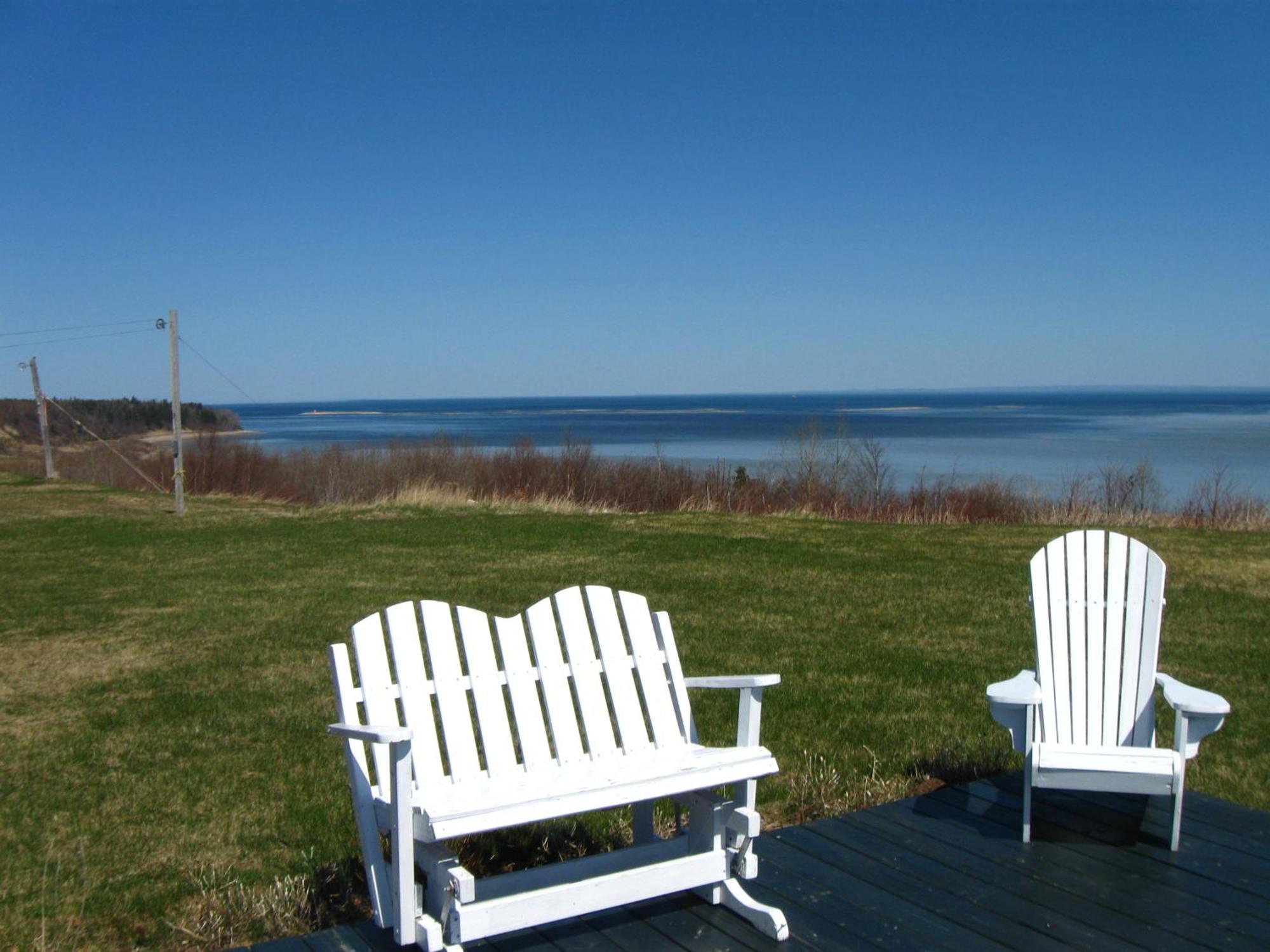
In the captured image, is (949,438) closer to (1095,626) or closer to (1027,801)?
(1095,626)

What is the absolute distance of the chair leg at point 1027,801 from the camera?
3.65 metres

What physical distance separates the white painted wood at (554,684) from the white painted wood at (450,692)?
0.25m

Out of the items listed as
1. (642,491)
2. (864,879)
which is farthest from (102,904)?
(642,491)

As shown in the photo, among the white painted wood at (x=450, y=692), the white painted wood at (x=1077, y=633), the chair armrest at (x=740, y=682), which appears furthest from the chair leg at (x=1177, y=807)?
the white painted wood at (x=450, y=692)

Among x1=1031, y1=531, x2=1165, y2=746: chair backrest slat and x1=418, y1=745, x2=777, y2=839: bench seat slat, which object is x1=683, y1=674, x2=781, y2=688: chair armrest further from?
x1=1031, y1=531, x2=1165, y2=746: chair backrest slat

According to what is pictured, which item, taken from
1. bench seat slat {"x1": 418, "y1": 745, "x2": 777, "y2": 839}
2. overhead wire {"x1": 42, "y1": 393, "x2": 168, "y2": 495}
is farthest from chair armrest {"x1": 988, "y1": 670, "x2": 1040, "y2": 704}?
overhead wire {"x1": 42, "y1": 393, "x2": 168, "y2": 495}

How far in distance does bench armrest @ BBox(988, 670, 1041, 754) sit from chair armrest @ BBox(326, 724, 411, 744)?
6.84ft

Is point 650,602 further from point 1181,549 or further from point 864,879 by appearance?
Result: point 1181,549

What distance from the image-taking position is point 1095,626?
14.0 feet

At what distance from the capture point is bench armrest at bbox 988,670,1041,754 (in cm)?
373

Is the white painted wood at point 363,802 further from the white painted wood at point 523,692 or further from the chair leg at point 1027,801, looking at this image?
the chair leg at point 1027,801

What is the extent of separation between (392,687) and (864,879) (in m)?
1.57

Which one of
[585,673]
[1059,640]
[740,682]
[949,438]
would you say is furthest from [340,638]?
[949,438]

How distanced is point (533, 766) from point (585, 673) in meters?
0.35
